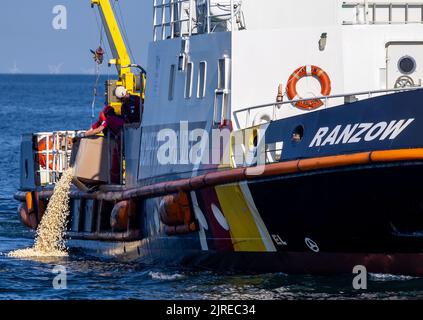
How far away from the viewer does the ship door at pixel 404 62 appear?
700 inches

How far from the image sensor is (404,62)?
17.8 metres

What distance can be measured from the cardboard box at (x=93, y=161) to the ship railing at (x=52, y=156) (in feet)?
8.11

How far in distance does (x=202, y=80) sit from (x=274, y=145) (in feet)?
7.28

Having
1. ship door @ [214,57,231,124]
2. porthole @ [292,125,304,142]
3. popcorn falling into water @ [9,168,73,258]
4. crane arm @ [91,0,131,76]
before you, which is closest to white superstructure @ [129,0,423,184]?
ship door @ [214,57,231,124]

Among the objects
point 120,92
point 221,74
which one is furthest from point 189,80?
point 120,92

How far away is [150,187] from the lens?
18.9 m

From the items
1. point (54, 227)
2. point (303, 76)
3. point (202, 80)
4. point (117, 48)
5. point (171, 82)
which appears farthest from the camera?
point (117, 48)

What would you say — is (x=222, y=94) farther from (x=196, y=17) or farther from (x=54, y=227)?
(x=54, y=227)

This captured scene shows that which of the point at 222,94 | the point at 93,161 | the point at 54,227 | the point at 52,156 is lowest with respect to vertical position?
the point at 54,227

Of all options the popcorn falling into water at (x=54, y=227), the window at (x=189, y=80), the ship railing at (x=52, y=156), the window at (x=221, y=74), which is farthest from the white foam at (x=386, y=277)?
the ship railing at (x=52, y=156)

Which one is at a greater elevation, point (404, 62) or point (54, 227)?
point (404, 62)

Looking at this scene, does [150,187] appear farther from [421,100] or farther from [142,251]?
[421,100]
